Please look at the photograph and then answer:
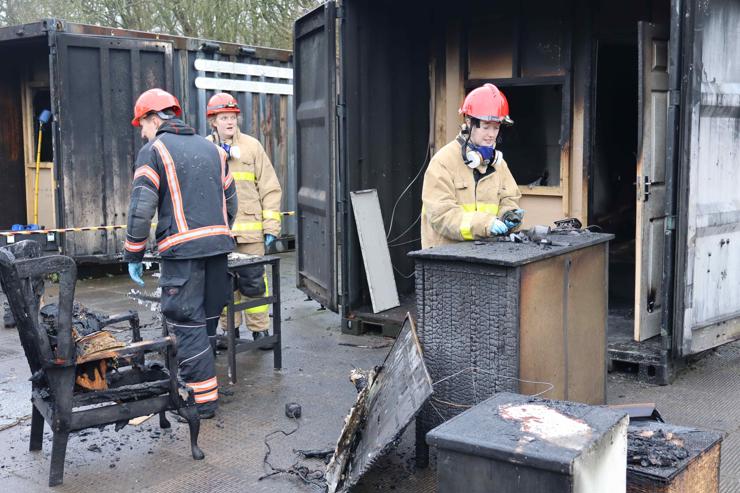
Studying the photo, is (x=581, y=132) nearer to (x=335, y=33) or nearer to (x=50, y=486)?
(x=335, y=33)

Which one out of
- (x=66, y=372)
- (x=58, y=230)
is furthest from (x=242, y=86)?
(x=66, y=372)

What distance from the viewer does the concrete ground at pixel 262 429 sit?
163 inches

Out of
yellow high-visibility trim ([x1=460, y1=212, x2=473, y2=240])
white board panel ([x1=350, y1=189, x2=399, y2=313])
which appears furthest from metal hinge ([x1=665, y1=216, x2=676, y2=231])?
white board panel ([x1=350, y1=189, x2=399, y2=313])

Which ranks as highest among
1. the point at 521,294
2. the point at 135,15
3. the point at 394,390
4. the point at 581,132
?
the point at 135,15

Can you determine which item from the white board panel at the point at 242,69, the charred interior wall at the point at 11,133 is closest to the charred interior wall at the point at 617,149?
the white board panel at the point at 242,69

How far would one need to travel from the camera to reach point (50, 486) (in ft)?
13.4

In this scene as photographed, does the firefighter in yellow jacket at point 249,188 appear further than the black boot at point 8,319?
No

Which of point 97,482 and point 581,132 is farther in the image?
point 581,132

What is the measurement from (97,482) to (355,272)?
3298 mm

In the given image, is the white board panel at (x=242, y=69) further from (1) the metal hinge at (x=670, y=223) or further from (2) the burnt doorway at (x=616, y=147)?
(1) the metal hinge at (x=670, y=223)

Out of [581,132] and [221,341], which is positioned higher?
[581,132]

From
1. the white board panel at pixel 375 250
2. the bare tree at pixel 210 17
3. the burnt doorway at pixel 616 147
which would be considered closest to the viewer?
the white board panel at pixel 375 250

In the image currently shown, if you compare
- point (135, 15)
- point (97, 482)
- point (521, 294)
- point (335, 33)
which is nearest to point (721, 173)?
point (521, 294)

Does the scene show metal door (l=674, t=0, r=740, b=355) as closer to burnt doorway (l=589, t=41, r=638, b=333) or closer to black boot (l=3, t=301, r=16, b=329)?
burnt doorway (l=589, t=41, r=638, b=333)
